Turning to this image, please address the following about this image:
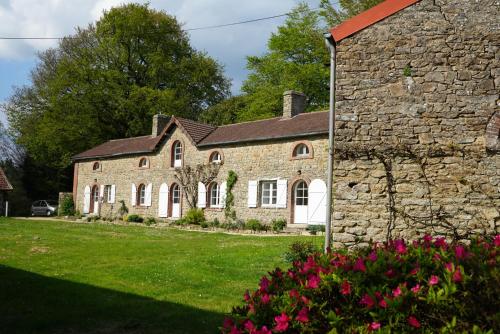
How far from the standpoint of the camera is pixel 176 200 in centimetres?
2722

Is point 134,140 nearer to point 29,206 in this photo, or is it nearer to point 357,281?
point 29,206

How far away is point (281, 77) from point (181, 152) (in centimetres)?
1029

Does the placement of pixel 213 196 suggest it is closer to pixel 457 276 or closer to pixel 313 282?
pixel 313 282

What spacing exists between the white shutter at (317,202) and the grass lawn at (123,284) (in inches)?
234

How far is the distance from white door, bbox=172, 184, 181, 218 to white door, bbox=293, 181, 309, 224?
789 centimetres

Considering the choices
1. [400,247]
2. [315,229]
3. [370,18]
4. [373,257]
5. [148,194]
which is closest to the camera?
[373,257]

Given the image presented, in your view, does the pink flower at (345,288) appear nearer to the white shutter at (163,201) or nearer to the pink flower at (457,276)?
the pink flower at (457,276)

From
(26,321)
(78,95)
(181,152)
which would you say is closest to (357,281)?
(26,321)

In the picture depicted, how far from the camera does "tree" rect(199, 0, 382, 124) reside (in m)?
31.5

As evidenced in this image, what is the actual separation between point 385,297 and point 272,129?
19915mm

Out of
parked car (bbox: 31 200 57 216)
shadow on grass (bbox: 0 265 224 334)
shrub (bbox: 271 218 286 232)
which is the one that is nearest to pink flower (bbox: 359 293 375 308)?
shadow on grass (bbox: 0 265 224 334)

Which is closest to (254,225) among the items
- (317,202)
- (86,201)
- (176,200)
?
(317,202)

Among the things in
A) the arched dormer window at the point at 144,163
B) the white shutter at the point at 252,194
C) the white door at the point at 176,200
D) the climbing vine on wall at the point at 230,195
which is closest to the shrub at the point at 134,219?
the white door at the point at 176,200

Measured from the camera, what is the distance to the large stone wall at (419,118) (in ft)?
28.4
